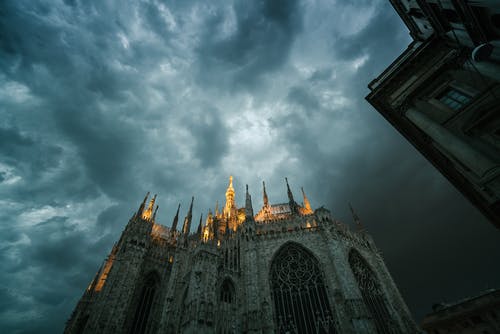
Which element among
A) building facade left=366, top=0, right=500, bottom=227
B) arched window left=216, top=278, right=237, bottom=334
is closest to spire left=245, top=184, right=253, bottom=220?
arched window left=216, top=278, right=237, bottom=334

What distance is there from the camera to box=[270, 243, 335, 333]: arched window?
76.4ft

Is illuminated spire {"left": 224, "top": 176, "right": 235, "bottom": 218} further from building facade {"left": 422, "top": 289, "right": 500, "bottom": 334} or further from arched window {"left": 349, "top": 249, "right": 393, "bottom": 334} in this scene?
building facade {"left": 422, "top": 289, "right": 500, "bottom": 334}

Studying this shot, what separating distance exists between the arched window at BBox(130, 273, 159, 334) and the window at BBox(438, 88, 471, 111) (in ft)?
127

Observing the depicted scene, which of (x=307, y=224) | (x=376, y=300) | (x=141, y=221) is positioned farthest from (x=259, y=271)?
(x=141, y=221)

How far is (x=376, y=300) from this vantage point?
26938 mm

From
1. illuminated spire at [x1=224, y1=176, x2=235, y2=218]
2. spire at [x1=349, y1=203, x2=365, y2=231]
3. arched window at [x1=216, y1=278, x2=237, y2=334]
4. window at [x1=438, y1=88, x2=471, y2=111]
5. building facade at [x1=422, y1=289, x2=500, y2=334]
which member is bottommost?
building facade at [x1=422, y1=289, x2=500, y2=334]

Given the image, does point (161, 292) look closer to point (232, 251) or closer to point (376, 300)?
point (232, 251)

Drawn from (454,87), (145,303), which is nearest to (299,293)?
(145,303)

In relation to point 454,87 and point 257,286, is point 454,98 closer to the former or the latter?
point 454,87

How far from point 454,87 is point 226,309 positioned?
26.1m

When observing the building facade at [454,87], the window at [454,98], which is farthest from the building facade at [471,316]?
the window at [454,98]

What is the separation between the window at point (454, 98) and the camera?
10.9 m

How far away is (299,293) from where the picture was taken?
2573 cm

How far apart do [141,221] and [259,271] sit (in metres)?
21.6
